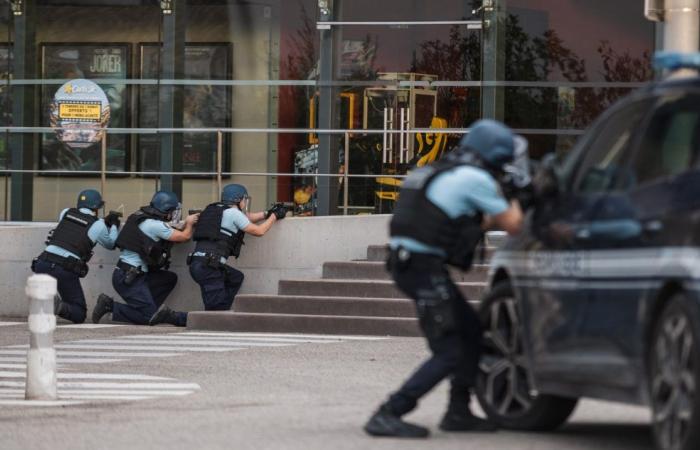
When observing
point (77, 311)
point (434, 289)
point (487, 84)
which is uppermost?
point (487, 84)

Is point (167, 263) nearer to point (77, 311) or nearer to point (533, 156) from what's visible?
point (77, 311)

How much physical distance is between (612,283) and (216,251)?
41.2 feet

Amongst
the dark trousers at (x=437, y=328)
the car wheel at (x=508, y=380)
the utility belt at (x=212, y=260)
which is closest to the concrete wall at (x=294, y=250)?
the utility belt at (x=212, y=260)

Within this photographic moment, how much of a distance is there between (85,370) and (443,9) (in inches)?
532

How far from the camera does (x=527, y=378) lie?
340 inches

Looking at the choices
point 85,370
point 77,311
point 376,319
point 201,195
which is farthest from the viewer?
point 201,195

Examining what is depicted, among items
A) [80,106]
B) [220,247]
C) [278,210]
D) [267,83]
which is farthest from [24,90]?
[220,247]

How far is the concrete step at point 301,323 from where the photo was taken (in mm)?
17562

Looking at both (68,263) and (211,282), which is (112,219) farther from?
(211,282)

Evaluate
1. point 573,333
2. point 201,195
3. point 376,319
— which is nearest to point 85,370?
point 376,319

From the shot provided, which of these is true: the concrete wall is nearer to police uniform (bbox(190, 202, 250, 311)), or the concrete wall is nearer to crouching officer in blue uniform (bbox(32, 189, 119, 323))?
police uniform (bbox(190, 202, 250, 311))

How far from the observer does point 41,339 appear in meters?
11.3

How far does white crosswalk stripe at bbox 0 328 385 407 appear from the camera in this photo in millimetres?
11945

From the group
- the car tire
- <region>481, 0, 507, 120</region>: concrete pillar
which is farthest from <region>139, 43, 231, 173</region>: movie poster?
the car tire
